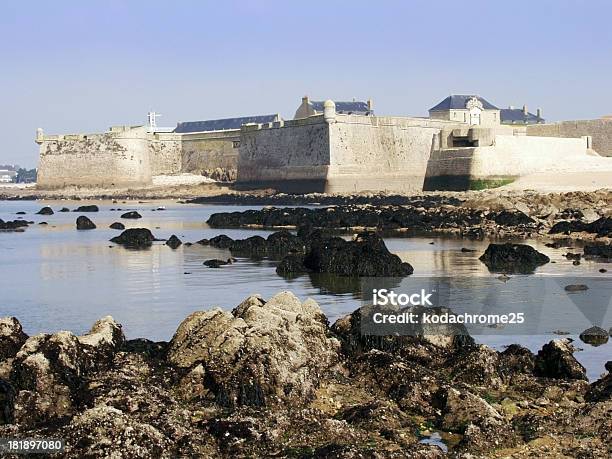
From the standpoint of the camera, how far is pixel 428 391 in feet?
22.6

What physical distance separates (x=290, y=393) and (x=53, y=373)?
1700 mm

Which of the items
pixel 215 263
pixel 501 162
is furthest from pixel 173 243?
pixel 501 162

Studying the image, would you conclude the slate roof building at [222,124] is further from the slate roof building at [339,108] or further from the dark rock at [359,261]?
the dark rock at [359,261]

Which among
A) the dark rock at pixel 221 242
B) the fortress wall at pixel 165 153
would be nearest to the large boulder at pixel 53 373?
the dark rock at pixel 221 242

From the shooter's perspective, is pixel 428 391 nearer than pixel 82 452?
No

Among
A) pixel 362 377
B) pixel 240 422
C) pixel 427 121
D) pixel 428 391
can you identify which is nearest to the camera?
pixel 240 422

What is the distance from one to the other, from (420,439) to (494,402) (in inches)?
39.9

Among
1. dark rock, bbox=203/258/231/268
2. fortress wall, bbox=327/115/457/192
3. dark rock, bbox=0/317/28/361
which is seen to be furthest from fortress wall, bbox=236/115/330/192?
dark rock, bbox=0/317/28/361

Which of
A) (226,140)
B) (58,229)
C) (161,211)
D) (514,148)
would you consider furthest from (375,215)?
(226,140)

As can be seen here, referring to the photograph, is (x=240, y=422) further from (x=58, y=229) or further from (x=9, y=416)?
(x=58, y=229)

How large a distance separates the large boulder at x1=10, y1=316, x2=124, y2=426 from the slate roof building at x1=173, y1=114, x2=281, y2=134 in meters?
76.8

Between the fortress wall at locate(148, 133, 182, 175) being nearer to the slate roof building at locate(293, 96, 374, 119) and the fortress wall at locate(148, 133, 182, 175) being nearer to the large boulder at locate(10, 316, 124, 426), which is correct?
the slate roof building at locate(293, 96, 374, 119)

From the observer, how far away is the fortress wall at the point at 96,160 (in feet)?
238

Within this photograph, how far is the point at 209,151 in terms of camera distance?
75.7 metres
